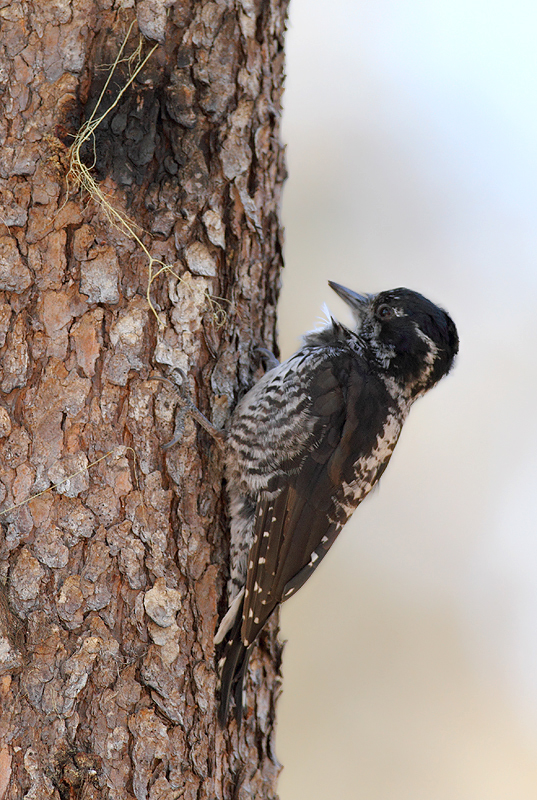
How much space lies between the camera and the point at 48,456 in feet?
5.66

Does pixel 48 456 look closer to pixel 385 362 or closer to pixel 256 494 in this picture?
pixel 256 494

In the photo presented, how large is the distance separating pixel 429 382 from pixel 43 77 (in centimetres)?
161

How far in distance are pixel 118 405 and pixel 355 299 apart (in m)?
1.24

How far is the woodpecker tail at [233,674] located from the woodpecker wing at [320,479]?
0.46 ft

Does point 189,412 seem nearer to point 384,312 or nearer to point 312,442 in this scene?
point 312,442

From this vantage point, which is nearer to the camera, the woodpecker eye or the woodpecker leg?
the woodpecker leg

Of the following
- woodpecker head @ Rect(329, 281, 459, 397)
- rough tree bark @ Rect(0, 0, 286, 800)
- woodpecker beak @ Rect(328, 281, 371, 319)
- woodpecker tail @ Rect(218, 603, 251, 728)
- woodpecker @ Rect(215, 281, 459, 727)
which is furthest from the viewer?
woodpecker beak @ Rect(328, 281, 371, 319)

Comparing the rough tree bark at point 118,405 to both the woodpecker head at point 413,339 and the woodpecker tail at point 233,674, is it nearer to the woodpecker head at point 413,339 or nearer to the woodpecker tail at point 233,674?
the woodpecker tail at point 233,674

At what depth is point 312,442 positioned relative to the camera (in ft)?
7.50

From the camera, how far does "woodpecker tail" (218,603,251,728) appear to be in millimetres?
1871

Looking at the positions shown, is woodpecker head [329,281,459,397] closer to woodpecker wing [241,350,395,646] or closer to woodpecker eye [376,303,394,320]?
woodpecker eye [376,303,394,320]

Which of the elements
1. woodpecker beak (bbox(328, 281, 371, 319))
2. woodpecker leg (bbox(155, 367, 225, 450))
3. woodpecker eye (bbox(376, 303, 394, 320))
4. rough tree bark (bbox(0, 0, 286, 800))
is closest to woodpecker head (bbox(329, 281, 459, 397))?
woodpecker eye (bbox(376, 303, 394, 320))

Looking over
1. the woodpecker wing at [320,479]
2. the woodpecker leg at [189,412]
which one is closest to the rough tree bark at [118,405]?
the woodpecker leg at [189,412]

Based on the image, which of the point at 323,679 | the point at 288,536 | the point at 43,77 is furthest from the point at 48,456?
the point at 323,679
